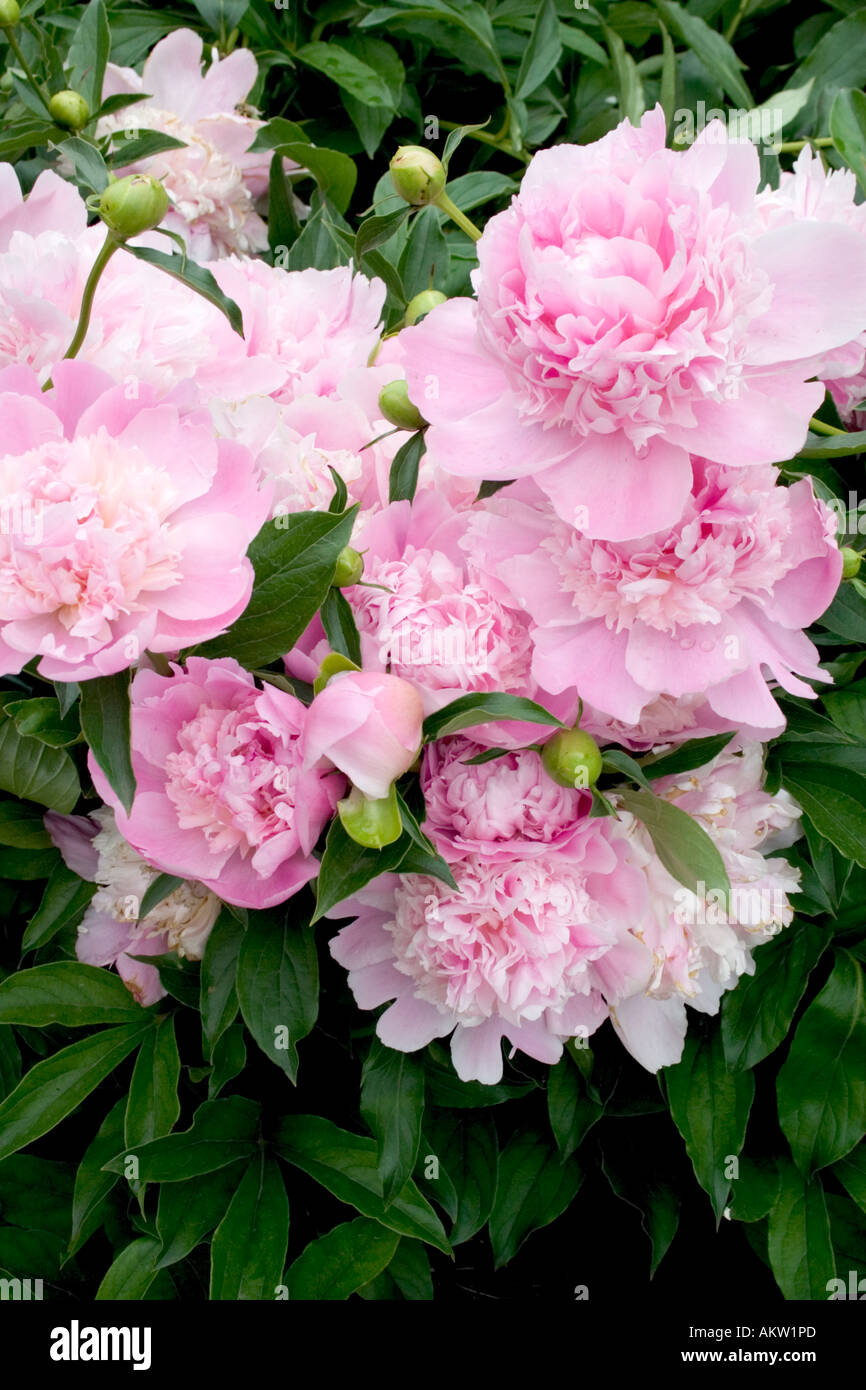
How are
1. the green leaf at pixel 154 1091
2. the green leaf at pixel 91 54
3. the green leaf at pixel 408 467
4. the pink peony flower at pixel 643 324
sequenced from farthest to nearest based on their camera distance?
the green leaf at pixel 91 54 → the green leaf at pixel 154 1091 → the green leaf at pixel 408 467 → the pink peony flower at pixel 643 324

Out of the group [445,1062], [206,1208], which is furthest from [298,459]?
[206,1208]

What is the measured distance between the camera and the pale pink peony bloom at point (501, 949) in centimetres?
55

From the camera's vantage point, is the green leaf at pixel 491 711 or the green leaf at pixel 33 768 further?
the green leaf at pixel 33 768

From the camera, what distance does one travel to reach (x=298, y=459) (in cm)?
56

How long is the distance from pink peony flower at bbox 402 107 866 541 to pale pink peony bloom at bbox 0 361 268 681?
0.10 meters

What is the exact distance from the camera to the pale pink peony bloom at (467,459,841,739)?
0.50 m

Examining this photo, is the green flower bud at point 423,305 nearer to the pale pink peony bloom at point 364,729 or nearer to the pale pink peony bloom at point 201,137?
the pale pink peony bloom at point 364,729

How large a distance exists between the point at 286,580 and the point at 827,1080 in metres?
0.45

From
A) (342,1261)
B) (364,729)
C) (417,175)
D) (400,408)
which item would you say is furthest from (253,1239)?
(417,175)

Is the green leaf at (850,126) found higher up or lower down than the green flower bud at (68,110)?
higher up

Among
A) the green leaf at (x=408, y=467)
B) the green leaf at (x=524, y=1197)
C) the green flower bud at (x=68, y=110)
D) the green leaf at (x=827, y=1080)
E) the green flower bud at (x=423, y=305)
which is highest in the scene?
the green flower bud at (x=68, y=110)

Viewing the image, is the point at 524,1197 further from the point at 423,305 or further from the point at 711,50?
the point at 711,50

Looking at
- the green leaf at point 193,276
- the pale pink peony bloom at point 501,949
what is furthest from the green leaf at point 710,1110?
the green leaf at point 193,276

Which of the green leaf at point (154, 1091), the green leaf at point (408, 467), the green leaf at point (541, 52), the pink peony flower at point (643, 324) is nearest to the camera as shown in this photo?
the pink peony flower at point (643, 324)
